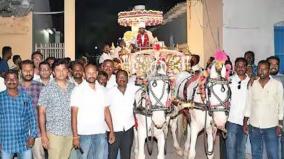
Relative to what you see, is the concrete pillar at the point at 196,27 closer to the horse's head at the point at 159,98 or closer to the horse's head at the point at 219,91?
the horse's head at the point at 219,91

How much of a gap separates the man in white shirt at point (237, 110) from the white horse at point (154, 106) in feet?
3.64

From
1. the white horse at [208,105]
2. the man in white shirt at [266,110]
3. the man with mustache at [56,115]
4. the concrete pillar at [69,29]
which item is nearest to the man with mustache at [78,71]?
the man with mustache at [56,115]

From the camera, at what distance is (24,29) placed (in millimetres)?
13992

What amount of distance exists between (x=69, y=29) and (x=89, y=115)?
8.53 meters

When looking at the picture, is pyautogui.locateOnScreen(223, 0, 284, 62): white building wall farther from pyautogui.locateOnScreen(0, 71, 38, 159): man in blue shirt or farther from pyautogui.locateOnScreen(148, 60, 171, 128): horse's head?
pyautogui.locateOnScreen(0, 71, 38, 159): man in blue shirt

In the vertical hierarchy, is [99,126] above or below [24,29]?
below

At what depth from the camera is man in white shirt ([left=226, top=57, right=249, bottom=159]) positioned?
733cm

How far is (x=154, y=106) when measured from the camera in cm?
682

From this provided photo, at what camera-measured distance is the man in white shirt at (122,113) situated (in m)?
6.86

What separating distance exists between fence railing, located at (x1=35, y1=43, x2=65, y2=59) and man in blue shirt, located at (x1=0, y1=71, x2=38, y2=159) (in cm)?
827

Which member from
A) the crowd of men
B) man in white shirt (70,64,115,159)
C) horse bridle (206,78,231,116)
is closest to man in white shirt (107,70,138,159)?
the crowd of men

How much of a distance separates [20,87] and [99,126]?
48.2 inches

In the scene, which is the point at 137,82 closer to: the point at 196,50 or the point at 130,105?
the point at 130,105

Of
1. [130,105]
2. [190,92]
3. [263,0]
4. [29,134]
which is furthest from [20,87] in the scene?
[263,0]
